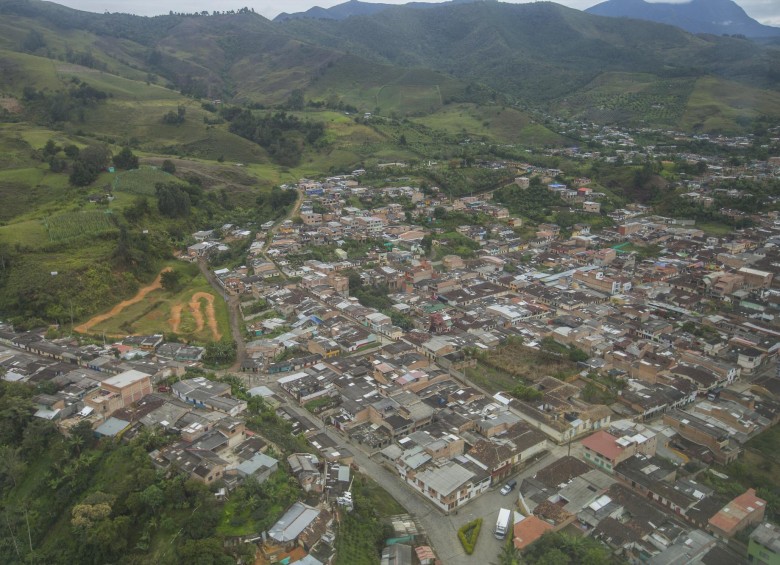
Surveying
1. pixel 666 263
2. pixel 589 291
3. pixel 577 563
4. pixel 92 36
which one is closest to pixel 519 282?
pixel 589 291

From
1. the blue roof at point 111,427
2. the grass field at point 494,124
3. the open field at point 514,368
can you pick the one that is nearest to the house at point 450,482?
the open field at point 514,368

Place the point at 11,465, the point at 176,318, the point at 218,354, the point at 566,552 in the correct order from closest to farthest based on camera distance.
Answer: the point at 566,552, the point at 11,465, the point at 218,354, the point at 176,318

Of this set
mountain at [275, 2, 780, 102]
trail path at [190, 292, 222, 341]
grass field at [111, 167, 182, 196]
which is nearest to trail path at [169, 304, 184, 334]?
trail path at [190, 292, 222, 341]

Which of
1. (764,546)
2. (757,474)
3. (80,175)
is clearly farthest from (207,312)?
(764,546)

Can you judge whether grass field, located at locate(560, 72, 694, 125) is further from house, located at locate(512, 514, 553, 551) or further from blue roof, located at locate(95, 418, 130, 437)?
blue roof, located at locate(95, 418, 130, 437)

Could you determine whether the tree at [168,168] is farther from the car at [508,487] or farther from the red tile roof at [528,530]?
the red tile roof at [528,530]

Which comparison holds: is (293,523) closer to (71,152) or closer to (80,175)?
(80,175)
